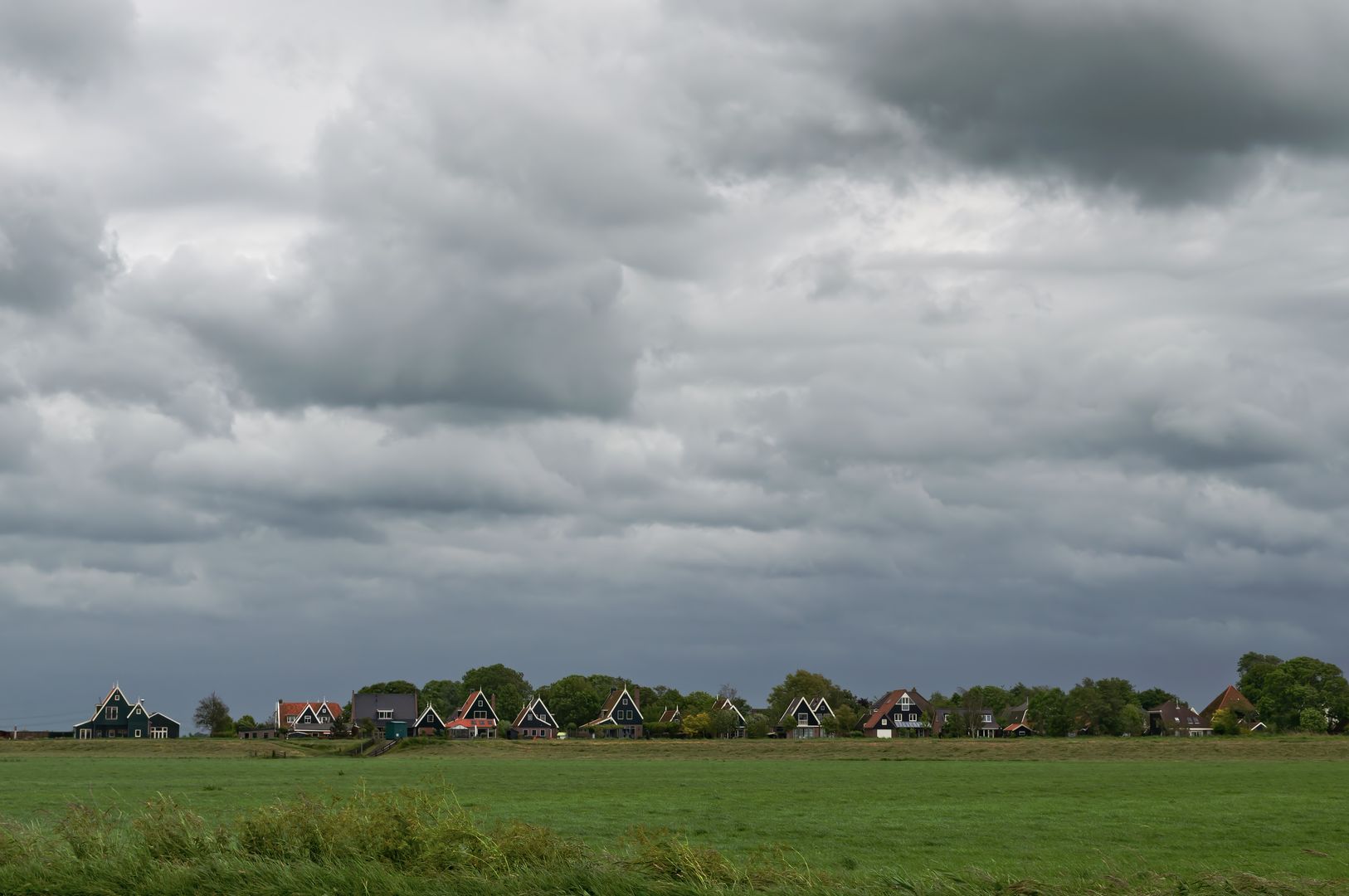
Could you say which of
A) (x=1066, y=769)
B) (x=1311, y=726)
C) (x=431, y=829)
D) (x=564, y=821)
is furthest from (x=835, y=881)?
(x=1311, y=726)

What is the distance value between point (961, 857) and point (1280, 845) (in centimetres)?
996

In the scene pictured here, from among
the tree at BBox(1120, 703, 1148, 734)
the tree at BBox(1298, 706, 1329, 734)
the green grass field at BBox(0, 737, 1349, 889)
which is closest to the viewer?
the green grass field at BBox(0, 737, 1349, 889)

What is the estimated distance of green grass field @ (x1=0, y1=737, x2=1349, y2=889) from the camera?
3045cm

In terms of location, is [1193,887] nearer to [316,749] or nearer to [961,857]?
[961,857]

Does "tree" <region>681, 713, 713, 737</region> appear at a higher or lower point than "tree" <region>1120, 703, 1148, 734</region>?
lower

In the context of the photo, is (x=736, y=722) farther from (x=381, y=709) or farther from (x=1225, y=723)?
(x=1225, y=723)

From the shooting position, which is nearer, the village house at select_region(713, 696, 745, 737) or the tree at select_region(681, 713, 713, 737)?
the tree at select_region(681, 713, 713, 737)

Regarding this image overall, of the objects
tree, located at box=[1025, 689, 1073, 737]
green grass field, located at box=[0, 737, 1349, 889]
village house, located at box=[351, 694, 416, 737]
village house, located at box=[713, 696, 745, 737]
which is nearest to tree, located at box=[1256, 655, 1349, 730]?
tree, located at box=[1025, 689, 1073, 737]

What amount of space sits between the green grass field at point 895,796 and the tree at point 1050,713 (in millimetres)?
53239

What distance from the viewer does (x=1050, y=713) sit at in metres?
172

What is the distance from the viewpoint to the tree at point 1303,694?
500 ft

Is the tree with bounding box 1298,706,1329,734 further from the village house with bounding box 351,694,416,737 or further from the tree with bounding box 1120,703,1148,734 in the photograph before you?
the village house with bounding box 351,694,416,737

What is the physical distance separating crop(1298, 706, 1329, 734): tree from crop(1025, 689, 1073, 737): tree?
92.3 ft

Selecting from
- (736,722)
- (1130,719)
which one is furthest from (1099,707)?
(736,722)
